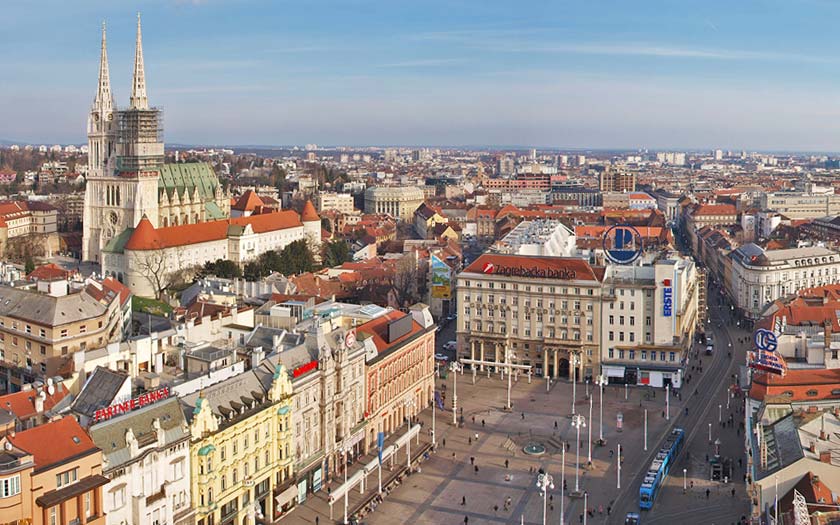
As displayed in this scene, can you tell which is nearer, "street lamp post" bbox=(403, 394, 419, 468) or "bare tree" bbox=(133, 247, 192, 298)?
"street lamp post" bbox=(403, 394, 419, 468)

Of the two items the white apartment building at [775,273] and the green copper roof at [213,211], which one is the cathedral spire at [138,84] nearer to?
the green copper roof at [213,211]

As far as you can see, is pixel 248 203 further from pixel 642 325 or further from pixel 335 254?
pixel 642 325

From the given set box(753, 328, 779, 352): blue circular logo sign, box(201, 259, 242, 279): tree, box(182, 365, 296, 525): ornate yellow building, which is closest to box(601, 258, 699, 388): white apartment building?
box(753, 328, 779, 352): blue circular logo sign

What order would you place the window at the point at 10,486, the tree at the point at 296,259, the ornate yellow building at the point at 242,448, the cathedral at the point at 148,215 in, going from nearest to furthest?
the window at the point at 10,486 < the ornate yellow building at the point at 242,448 < the cathedral at the point at 148,215 < the tree at the point at 296,259

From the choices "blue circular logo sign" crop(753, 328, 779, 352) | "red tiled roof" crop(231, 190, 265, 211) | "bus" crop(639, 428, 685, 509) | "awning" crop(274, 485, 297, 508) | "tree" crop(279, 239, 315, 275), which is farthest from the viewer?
"red tiled roof" crop(231, 190, 265, 211)

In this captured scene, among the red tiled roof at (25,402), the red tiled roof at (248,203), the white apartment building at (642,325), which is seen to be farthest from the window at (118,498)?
the red tiled roof at (248,203)

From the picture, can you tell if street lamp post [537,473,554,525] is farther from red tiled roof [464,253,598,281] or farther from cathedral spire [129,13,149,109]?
cathedral spire [129,13,149,109]
